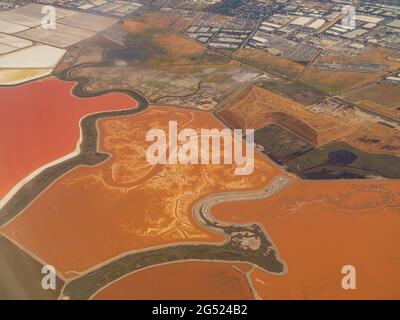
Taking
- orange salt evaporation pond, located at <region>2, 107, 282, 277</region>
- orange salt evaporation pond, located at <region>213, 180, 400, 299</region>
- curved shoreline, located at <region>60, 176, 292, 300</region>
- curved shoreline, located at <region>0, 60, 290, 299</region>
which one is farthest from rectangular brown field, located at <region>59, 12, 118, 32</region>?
curved shoreline, located at <region>60, 176, 292, 300</region>

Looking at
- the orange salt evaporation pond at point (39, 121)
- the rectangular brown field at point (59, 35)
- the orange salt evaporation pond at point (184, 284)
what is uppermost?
the rectangular brown field at point (59, 35)

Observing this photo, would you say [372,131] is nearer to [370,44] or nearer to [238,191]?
[238,191]

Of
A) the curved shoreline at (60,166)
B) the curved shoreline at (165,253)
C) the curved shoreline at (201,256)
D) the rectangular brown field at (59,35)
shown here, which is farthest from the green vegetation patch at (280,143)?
the rectangular brown field at (59,35)

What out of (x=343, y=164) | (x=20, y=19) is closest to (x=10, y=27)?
(x=20, y=19)

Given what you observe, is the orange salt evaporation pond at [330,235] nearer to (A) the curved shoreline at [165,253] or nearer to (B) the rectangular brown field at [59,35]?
(A) the curved shoreline at [165,253]

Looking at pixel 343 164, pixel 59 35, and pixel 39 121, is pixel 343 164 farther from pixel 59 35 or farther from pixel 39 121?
pixel 59 35
